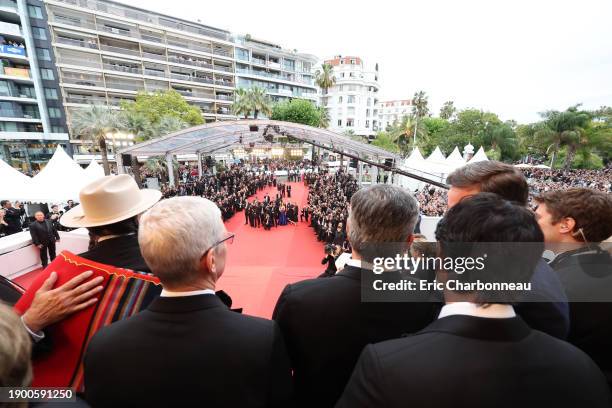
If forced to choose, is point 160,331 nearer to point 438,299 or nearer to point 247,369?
point 247,369

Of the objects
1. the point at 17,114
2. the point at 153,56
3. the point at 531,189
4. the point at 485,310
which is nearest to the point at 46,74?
the point at 17,114

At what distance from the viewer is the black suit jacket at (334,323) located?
4.91 feet

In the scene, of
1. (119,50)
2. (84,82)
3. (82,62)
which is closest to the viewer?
(82,62)

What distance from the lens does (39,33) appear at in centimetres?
2856

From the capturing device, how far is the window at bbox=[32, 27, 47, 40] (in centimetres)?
2833

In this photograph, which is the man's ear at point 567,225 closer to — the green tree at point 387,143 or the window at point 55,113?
the green tree at point 387,143

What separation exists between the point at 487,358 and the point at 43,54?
43.5m

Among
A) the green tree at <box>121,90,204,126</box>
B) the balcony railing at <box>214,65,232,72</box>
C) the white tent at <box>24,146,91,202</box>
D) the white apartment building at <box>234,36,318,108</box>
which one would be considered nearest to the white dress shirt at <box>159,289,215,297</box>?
the white tent at <box>24,146,91,202</box>

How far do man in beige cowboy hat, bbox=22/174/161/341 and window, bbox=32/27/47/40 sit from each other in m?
41.4

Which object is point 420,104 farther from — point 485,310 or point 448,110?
point 485,310

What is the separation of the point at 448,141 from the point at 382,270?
4755 cm

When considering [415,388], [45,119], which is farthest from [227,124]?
[45,119]

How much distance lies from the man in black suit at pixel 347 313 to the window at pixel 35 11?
144 feet

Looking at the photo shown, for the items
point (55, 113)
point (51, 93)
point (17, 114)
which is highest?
point (51, 93)
